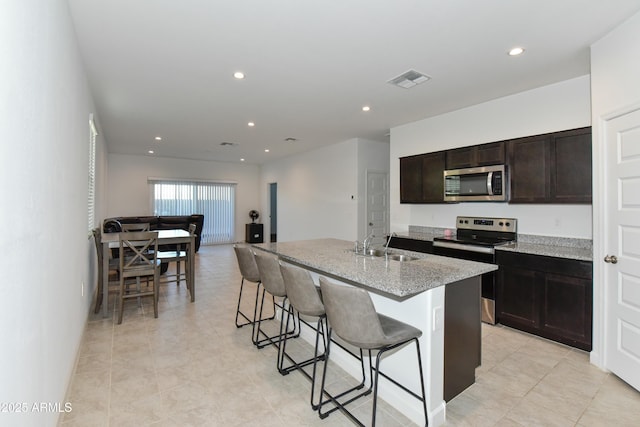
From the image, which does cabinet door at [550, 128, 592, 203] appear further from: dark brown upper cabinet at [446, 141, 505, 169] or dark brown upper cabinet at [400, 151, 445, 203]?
dark brown upper cabinet at [400, 151, 445, 203]

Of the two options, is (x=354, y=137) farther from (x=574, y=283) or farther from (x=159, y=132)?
(x=574, y=283)

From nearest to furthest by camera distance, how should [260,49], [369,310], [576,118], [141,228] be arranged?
[369,310] → [260,49] → [576,118] → [141,228]

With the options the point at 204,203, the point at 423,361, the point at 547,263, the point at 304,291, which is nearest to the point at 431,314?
the point at 423,361

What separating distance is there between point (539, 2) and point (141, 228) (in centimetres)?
564

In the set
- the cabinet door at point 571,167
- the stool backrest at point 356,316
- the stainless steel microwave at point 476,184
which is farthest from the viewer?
the stainless steel microwave at point 476,184

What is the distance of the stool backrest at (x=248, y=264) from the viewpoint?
9.77 ft

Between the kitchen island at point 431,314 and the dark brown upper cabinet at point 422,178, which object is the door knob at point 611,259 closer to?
the kitchen island at point 431,314

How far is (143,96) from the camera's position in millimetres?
3928

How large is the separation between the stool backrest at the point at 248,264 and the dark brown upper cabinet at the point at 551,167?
9.98ft

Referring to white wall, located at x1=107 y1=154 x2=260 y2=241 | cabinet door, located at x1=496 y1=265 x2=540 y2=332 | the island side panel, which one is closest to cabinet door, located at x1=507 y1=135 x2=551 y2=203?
cabinet door, located at x1=496 y1=265 x2=540 y2=332

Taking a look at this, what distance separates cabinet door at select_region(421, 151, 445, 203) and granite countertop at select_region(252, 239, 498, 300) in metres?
1.94

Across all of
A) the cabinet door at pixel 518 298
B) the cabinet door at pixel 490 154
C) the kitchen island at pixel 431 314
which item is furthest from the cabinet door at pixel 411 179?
the kitchen island at pixel 431 314

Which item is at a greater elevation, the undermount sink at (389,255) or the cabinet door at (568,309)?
the undermount sink at (389,255)

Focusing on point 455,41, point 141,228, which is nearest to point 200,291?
point 141,228
